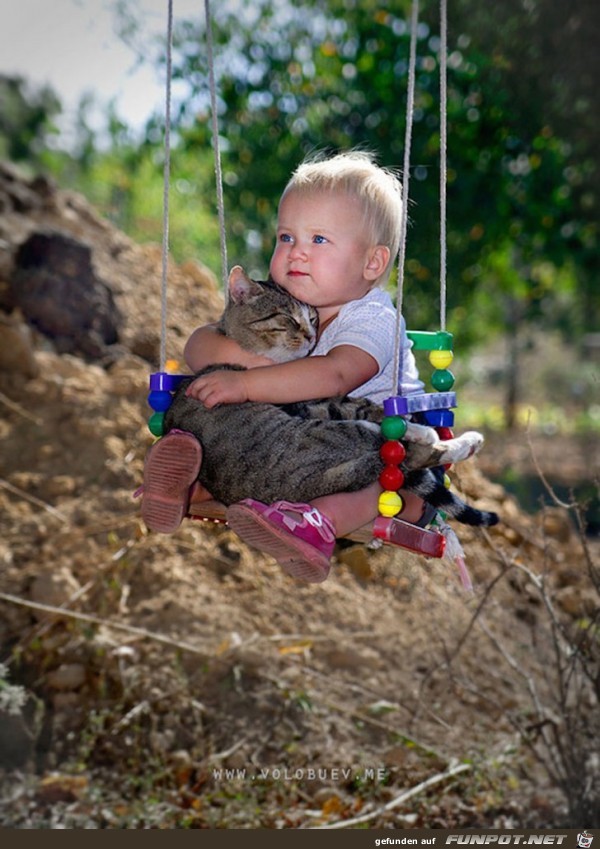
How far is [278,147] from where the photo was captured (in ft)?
13.5

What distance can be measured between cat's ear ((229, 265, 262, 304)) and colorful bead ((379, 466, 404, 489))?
0.34m

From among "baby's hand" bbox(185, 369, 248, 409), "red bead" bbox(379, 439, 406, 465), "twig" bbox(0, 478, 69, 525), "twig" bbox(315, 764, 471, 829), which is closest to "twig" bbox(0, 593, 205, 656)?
"twig" bbox(0, 478, 69, 525)

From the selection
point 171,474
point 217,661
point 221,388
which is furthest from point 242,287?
point 217,661

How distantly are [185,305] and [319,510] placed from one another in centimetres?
256

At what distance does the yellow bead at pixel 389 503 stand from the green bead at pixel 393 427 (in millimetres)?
80

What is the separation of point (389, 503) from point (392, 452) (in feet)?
0.25

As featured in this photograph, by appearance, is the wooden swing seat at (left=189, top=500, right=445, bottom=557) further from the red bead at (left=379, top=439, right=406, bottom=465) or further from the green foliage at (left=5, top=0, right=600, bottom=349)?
the green foliage at (left=5, top=0, right=600, bottom=349)

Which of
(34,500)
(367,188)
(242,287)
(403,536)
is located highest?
(367,188)

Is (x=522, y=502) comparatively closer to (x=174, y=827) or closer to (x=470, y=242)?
(x=470, y=242)

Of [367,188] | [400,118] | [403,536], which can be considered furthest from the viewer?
[400,118]

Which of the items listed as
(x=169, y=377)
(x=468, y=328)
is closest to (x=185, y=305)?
(x=169, y=377)

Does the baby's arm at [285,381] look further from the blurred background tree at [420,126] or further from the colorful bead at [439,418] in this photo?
the blurred background tree at [420,126]

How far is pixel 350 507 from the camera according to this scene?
59.0 inches

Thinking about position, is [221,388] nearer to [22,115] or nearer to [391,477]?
[391,477]
